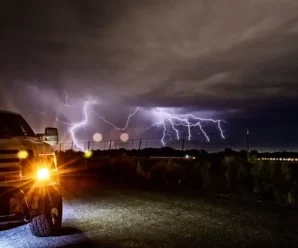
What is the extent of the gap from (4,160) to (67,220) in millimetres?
2844

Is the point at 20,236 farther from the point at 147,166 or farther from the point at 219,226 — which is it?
the point at 147,166

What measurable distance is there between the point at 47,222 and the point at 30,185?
1.00 metres

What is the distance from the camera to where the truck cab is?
532 cm

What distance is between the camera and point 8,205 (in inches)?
207

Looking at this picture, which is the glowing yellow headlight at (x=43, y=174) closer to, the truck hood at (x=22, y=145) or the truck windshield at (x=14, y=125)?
the truck hood at (x=22, y=145)

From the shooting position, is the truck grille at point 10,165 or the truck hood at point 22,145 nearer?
the truck grille at point 10,165

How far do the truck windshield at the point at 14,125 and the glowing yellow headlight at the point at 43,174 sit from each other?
1316 millimetres

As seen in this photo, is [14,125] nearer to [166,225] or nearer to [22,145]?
[22,145]

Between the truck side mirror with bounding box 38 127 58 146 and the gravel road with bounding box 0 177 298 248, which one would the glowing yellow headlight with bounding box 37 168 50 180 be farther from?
the truck side mirror with bounding box 38 127 58 146

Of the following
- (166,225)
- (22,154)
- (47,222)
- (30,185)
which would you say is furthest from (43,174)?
(166,225)

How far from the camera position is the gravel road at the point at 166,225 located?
5.93 m

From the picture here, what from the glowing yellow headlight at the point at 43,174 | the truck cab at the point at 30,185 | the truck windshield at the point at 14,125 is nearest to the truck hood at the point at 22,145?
the truck cab at the point at 30,185

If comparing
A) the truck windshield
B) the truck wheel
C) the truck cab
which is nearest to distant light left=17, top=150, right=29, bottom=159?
the truck cab

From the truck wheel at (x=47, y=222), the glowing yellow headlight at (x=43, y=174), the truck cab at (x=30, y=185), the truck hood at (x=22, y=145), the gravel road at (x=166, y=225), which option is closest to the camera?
the truck cab at (x=30, y=185)
